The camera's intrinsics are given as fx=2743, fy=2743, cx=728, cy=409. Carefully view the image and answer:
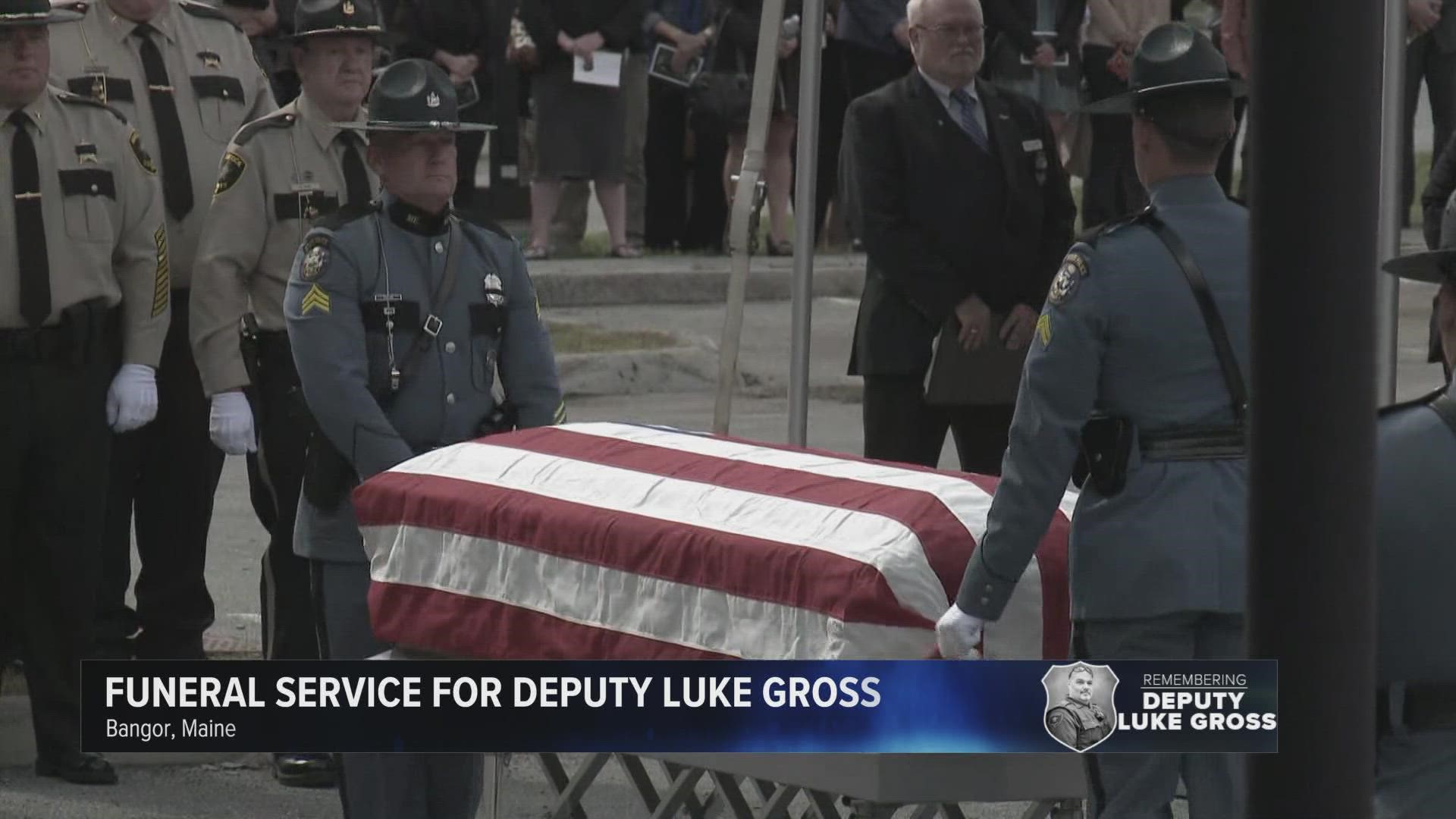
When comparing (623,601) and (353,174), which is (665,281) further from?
(623,601)

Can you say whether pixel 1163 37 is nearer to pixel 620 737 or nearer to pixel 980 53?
pixel 620 737

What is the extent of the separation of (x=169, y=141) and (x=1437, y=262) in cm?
488

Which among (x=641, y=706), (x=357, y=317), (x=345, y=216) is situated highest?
(x=345, y=216)

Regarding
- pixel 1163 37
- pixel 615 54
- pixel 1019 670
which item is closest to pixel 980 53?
pixel 1163 37

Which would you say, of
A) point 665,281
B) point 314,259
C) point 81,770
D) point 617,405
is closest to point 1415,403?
point 314,259

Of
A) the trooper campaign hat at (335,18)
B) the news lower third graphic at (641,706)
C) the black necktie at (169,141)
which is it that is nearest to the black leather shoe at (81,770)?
the black necktie at (169,141)

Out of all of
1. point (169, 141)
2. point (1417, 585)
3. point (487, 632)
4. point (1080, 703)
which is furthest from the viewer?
point (169, 141)

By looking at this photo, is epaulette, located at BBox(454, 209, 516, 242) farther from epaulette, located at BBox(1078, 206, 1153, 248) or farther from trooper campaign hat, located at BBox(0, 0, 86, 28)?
epaulette, located at BBox(1078, 206, 1153, 248)

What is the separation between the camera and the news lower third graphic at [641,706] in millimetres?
4430

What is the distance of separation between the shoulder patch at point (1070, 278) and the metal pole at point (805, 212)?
3085 millimetres

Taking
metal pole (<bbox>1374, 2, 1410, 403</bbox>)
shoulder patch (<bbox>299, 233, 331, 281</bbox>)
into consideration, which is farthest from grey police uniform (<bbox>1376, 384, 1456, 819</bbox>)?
metal pole (<bbox>1374, 2, 1410, 403</bbox>)

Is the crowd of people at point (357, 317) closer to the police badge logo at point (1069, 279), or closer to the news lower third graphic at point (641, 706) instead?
the police badge logo at point (1069, 279)

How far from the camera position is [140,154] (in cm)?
743

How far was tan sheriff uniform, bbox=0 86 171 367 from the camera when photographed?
23.2ft
